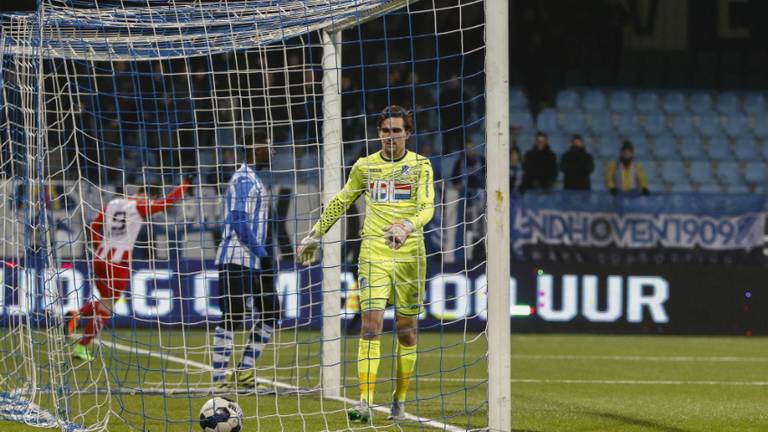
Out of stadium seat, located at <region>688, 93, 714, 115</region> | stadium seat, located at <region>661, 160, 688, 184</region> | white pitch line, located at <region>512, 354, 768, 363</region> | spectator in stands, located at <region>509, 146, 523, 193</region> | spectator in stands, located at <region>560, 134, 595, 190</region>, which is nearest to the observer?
white pitch line, located at <region>512, 354, 768, 363</region>

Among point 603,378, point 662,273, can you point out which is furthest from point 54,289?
point 662,273

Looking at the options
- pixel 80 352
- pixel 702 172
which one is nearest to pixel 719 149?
pixel 702 172

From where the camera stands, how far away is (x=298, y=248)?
24.3ft

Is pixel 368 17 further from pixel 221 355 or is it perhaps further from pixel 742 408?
pixel 742 408

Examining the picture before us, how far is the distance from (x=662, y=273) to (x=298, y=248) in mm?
9336

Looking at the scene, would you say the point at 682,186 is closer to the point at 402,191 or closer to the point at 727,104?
the point at 727,104

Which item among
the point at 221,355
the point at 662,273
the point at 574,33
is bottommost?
the point at 662,273

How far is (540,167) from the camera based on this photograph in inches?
680

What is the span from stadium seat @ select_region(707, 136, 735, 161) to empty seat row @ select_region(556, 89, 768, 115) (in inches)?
20.0

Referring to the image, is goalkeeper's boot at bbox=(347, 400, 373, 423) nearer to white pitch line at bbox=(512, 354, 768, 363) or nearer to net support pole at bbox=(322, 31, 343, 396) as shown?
net support pole at bbox=(322, 31, 343, 396)

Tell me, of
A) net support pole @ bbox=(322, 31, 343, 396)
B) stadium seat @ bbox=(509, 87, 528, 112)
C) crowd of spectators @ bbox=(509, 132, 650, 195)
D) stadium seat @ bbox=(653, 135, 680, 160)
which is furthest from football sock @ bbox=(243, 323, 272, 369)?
stadium seat @ bbox=(653, 135, 680, 160)

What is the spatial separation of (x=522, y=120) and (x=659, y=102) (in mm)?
2318

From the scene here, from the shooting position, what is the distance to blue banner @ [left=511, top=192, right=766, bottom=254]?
627 inches

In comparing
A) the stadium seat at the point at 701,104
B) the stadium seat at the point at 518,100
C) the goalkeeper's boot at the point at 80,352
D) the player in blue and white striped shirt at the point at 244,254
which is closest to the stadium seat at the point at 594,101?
the stadium seat at the point at 518,100
